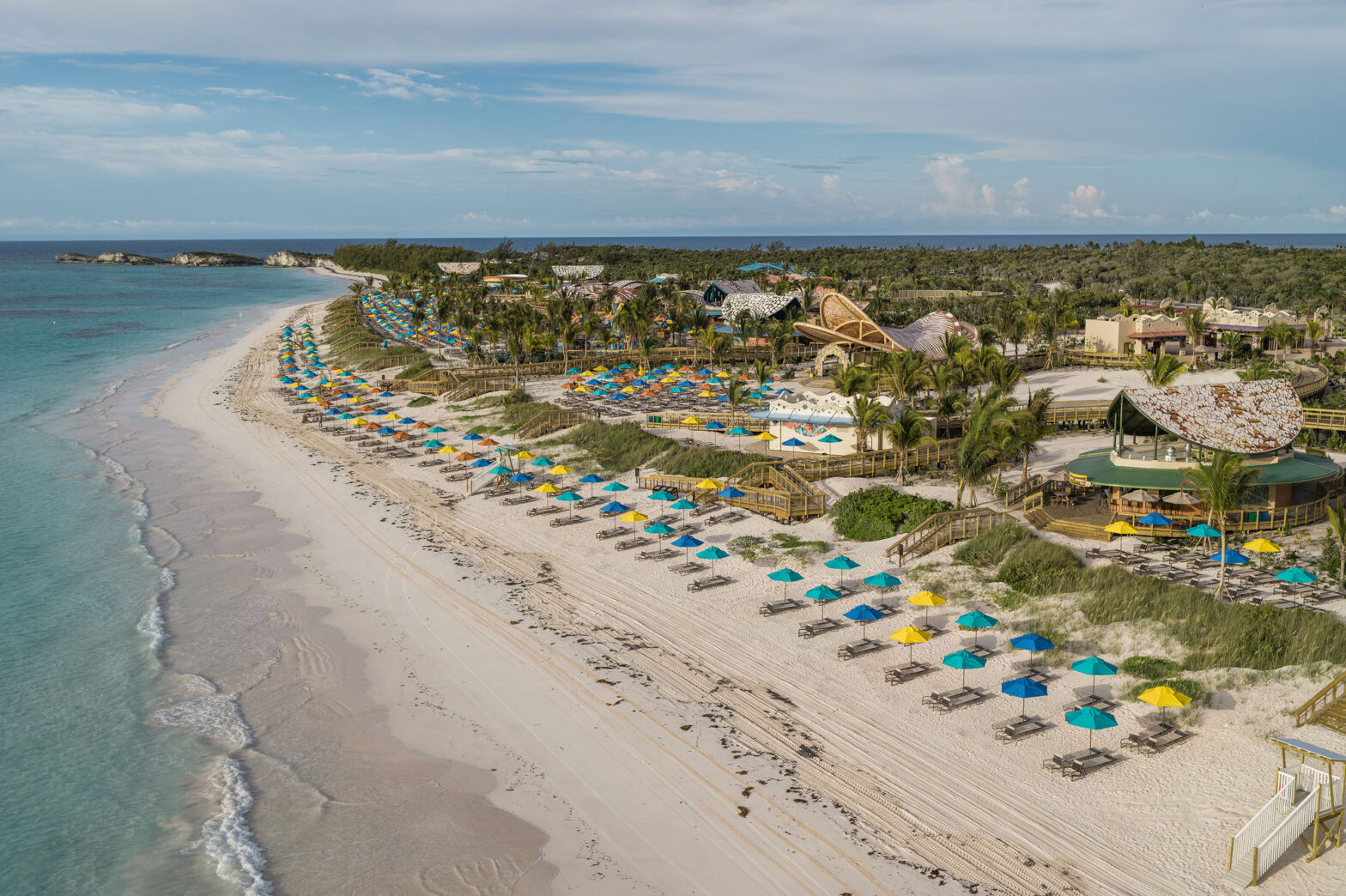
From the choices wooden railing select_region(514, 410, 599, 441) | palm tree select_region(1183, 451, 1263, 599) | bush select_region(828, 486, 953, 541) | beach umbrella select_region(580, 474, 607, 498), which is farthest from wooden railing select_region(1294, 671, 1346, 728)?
wooden railing select_region(514, 410, 599, 441)

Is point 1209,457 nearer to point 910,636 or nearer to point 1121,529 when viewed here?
point 1121,529

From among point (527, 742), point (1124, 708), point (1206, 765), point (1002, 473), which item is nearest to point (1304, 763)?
point (1206, 765)

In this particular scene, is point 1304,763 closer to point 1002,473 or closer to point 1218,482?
point 1218,482

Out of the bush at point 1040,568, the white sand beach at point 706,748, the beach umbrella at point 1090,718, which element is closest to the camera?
the white sand beach at point 706,748

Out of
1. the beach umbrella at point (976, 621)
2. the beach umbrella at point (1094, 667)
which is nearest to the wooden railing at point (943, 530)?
the beach umbrella at point (976, 621)

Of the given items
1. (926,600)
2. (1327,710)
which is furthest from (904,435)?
(1327,710)

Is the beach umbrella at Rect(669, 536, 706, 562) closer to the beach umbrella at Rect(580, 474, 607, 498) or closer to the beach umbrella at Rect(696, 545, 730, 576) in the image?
the beach umbrella at Rect(696, 545, 730, 576)

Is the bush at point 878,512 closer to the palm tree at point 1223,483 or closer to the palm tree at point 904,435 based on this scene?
the palm tree at point 904,435

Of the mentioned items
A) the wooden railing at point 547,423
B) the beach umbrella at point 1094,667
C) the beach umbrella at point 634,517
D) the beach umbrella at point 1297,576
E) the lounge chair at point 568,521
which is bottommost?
the lounge chair at point 568,521
